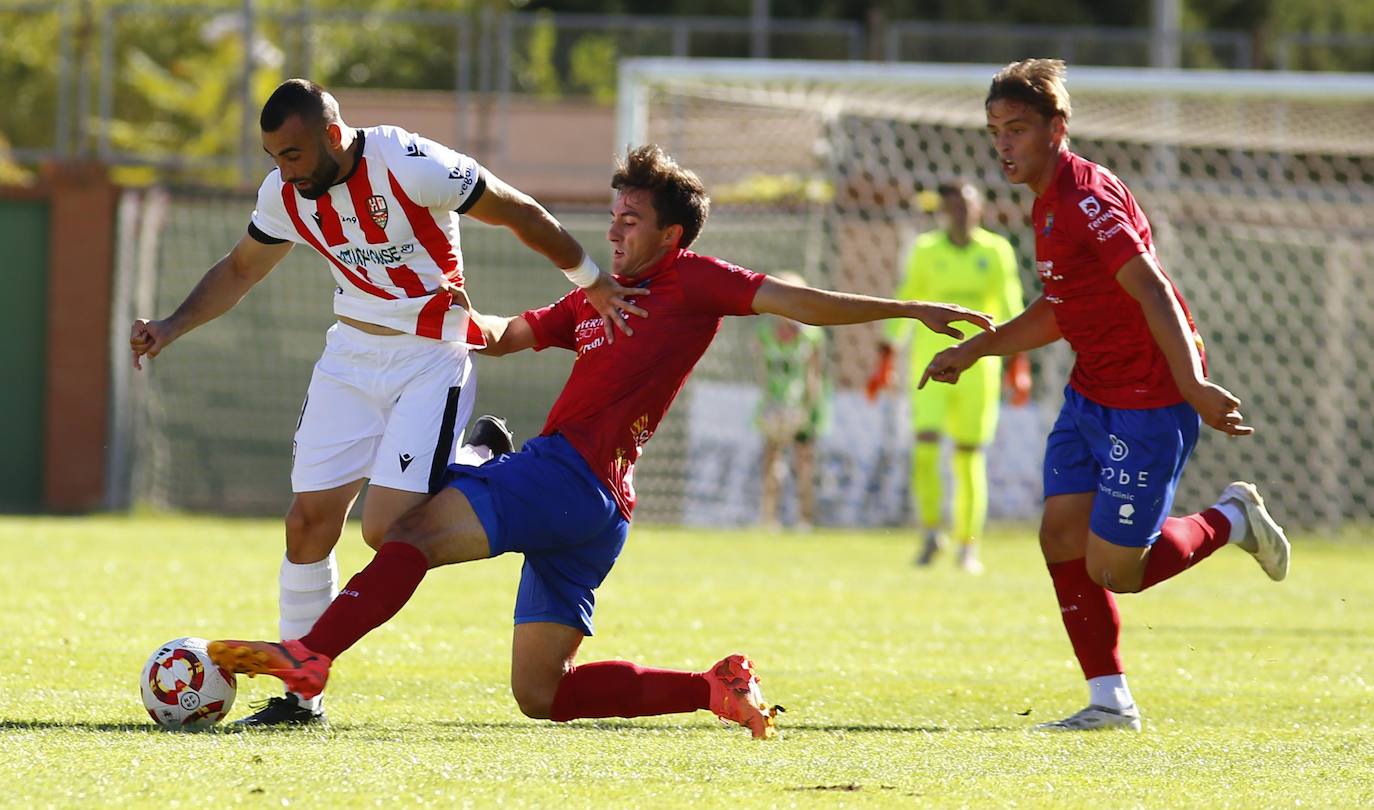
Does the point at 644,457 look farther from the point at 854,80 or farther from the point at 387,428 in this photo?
the point at 387,428

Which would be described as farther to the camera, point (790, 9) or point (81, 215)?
A: point (790, 9)

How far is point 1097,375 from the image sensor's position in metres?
6.26

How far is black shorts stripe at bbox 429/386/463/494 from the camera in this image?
576 cm

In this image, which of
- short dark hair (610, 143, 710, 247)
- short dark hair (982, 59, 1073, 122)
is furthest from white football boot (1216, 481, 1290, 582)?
short dark hair (610, 143, 710, 247)

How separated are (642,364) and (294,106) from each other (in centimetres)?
130

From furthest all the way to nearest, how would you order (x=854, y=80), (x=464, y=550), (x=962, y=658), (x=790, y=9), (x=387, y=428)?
1. (x=790, y=9)
2. (x=854, y=80)
3. (x=962, y=658)
4. (x=387, y=428)
5. (x=464, y=550)

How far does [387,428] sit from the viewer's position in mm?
5863

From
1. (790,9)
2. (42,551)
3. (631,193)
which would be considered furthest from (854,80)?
(790,9)

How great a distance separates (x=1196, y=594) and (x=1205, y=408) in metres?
6.25

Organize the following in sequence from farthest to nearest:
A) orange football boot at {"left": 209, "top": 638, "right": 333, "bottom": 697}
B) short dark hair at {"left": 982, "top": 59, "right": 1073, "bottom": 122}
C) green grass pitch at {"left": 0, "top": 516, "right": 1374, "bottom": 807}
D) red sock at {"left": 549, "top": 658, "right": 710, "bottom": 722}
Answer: short dark hair at {"left": 982, "top": 59, "right": 1073, "bottom": 122}
red sock at {"left": 549, "top": 658, "right": 710, "bottom": 722}
orange football boot at {"left": 209, "top": 638, "right": 333, "bottom": 697}
green grass pitch at {"left": 0, "top": 516, "right": 1374, "bottom": 807}

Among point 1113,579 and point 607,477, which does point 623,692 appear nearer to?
point 607,477

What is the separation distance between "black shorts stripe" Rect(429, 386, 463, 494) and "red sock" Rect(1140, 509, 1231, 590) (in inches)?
90.9

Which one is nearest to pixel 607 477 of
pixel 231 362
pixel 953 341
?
pixel 953 341

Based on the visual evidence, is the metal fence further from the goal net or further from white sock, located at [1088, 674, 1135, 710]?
white sock, located at [1088, 674, 1135, 710]
